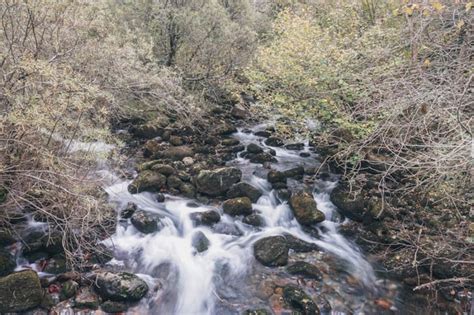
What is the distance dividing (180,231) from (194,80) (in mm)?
6287

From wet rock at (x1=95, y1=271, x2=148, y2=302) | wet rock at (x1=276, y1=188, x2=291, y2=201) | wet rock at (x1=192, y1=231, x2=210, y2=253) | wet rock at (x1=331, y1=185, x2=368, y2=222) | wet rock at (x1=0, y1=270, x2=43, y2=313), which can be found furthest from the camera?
wet rock at (x1=276, y1=188, x2=291, y2=201)

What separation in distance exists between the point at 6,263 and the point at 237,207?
4424 millimetres

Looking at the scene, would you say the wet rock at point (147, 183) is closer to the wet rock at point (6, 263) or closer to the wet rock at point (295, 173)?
the wet rock at point (6, 263)

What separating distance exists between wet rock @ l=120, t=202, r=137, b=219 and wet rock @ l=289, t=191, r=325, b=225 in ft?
12.0

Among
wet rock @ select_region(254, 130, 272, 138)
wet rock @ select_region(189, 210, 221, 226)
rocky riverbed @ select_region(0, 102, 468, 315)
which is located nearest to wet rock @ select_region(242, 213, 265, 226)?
rocky riverbed @ select_region(0, 102, 468, 315)

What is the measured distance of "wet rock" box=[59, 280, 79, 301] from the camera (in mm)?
5102

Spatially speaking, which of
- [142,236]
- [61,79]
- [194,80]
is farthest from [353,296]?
[194,80]

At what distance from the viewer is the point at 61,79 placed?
5.29 m

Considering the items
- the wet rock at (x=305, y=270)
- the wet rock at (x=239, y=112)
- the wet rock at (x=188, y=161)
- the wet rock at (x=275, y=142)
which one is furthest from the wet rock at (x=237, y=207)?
the wet rock at (x=239, y=112)

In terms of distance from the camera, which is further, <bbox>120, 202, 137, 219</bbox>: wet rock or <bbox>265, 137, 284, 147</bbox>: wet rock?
<bbox>265, 137, 284, 147</bbox>: wet rock

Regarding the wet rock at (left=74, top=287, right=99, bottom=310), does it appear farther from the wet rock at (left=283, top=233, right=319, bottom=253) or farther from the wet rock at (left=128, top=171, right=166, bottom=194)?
the wet rock at (left=283, top=233, right=319, bottom=253)

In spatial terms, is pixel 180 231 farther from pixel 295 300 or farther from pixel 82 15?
pixel 82 15

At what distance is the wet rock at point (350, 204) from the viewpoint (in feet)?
26.2

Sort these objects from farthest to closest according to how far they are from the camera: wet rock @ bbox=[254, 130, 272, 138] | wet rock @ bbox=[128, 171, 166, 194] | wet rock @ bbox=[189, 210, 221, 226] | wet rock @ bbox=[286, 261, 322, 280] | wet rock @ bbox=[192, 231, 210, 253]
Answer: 1. wet rock @ bbox=[254, 130, 272, 138]
2. wet rock @ bbox=[128, 171, 166, 194]
3. wet rock @ bbox=[189, 210, 221, 226]
4. wet rock @ bbox=[192, 231, 210, 253]
5. wet rock @ bbox=[286, 261, 322, 280]
